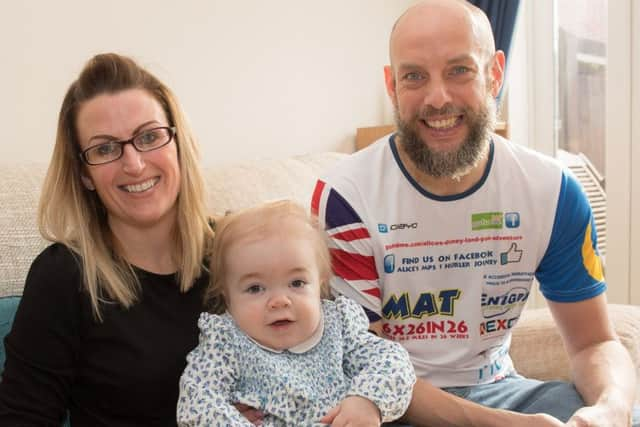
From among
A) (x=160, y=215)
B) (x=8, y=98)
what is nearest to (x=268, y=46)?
(x=8, y=98)

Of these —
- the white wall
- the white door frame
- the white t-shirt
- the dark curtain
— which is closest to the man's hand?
the white t-shirt

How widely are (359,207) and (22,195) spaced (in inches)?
34.1

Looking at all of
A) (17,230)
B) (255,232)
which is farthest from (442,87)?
(17,230)

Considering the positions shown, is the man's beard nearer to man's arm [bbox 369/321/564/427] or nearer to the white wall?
man's arm [bbox 369/321/564/427]

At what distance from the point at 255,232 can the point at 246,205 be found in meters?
0.62

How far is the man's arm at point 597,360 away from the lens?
152 cm

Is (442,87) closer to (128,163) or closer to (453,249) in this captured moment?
(453,249)

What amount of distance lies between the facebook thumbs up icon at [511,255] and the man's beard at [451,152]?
0.70 feet

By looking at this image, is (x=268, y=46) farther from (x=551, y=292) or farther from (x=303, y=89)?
(x=551, y=292)

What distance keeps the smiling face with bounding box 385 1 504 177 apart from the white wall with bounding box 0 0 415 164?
3.98 ft

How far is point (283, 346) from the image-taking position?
142 cm

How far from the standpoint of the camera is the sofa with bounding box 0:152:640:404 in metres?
1.67

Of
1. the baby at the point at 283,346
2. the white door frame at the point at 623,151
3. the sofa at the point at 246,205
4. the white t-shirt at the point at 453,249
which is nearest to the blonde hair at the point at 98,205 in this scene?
the baby at the point at 283,346

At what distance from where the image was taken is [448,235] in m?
1.63
